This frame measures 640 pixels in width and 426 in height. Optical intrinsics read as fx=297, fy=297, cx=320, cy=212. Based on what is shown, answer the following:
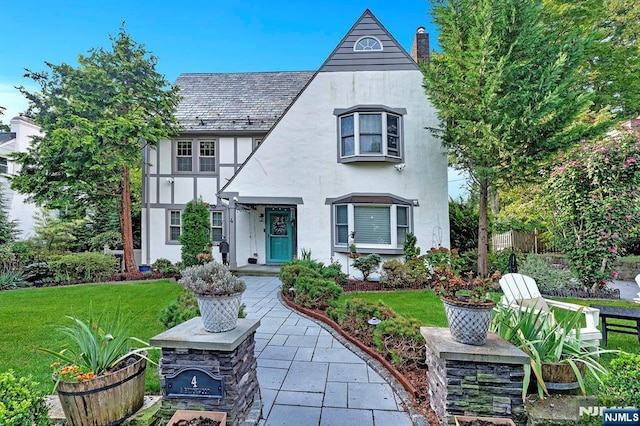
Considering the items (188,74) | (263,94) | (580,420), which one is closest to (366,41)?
(263,94)

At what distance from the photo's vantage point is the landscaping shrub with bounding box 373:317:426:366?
354cm

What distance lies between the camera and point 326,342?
454 centimetres

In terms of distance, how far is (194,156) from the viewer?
1188 cm

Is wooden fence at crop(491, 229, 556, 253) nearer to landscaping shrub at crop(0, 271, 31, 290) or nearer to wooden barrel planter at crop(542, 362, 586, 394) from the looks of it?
wooden barrel planter at crop(542, 362, 586, 394)

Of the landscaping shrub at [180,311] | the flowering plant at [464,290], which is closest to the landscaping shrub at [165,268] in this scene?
the landscaping shrub at [180,311]

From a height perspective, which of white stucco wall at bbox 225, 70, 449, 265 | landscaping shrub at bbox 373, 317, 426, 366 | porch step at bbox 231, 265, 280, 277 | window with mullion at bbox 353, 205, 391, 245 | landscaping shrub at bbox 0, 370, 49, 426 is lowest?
porch step at bbox 231, 265, 280, 277

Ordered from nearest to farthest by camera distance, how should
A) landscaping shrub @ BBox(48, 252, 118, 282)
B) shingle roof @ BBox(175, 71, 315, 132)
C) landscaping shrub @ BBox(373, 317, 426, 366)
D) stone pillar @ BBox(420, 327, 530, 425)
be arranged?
1. stone pillar @ BBox(420, 327, 530, 425)
2. landscaping shrub @ BBox(373, 317, 426, 366)
3. landscaping shrub @ BBox(48, 252, 118, 282)
4. shingle roof @ BBox(175, 71, 315, 132)

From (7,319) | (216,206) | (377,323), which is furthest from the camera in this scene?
(216,206)

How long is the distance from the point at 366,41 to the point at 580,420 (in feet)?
35.3

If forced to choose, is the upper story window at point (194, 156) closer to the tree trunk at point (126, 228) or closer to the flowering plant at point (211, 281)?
the tree trunk at point (126, 228)

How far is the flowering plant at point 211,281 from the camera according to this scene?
2.44 m

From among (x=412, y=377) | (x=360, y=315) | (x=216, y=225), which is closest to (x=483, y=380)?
(x=412, y=377)

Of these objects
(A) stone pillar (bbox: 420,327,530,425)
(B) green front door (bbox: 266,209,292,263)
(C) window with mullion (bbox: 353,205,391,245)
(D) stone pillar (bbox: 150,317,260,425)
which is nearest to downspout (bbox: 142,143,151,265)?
(B) green front door (bbox: 266,209,292,263)

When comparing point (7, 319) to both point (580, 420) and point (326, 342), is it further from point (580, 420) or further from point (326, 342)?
point (580, 420)
